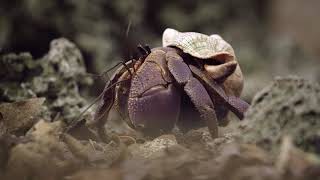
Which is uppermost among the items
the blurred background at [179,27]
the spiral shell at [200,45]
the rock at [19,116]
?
the spiral shell at [200,45]

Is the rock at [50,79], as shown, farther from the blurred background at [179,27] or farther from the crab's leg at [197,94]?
the crab's leg at [197,94]

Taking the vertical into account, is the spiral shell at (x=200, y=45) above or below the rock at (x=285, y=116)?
above

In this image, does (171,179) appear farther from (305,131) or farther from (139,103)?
(139,103)

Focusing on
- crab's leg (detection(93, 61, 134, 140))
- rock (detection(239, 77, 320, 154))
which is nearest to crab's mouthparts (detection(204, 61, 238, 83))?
crab's leg (detection(93, 61, 134, 140))

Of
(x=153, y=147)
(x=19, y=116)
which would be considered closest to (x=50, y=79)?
(x=19, y=116)

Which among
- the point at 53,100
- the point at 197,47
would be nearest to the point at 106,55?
the point at 53,100

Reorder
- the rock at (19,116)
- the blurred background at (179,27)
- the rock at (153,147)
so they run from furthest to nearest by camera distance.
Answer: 1. the blurred background at (179,27)
2. the rock at (19,116)
3. the rock at (153,147)

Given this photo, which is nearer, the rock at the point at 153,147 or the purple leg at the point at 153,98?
the rock at the point at 153,147

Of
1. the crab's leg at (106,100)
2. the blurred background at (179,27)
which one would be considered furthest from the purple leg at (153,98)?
the blurred background at (179,27)
